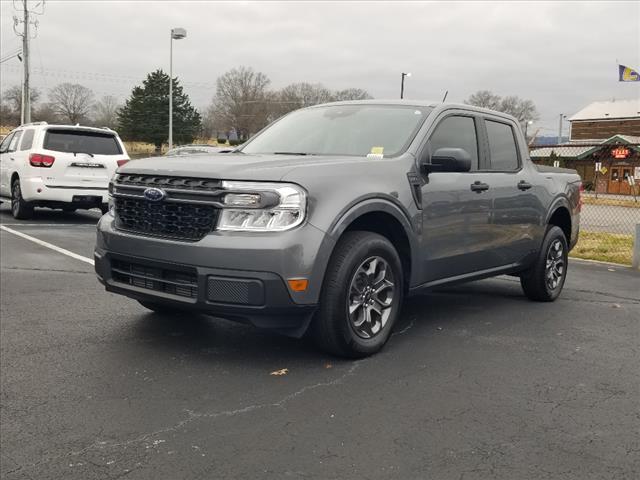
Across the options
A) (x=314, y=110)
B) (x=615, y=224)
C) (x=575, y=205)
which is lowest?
(x=615, y=224)

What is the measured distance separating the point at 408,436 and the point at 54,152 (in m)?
10.4

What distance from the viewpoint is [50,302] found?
5.89 meters

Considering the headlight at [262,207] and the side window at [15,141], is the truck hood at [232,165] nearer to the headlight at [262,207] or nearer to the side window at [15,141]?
the headlight at [262,207]

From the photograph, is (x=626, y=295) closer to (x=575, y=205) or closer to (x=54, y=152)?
(x=575, y=205)

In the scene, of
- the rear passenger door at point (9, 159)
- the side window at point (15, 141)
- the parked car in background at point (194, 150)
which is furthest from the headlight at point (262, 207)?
the side window at point (15, 141)

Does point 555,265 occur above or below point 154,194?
below

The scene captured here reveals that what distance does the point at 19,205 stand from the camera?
12438mm

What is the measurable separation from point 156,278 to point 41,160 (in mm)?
8726

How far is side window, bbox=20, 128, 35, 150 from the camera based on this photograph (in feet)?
40.3

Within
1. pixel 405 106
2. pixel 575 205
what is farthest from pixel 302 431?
pixel 575 205

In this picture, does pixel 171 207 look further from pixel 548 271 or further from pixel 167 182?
pixel 548 271

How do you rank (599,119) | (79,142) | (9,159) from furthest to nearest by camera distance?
1. (599,119)
2. (9,159)
3. (79,142)

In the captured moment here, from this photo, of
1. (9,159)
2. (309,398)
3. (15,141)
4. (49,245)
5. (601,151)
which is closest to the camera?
(309,398)

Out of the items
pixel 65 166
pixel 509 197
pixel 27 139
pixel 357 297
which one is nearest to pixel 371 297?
pixel 357 297
